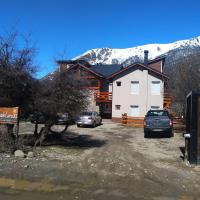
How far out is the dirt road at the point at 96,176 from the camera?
374 inches

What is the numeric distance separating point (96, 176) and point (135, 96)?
33.4 m

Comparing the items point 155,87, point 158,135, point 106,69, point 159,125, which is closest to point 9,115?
point 159,125

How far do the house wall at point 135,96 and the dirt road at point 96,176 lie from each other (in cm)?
2799

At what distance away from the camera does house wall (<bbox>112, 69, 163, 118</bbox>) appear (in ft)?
144

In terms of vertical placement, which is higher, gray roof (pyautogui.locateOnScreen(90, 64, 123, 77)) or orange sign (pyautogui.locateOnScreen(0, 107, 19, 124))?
gray roof (pyautogui.locateOnScreen(90, 64, 123, 77))

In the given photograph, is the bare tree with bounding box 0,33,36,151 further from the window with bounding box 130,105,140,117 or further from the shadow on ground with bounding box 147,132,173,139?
the window with bounding box 130,105,140,117

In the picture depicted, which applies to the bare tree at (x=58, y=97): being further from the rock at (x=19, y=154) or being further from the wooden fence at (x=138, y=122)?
the wooden fence at (x=138, y=122)

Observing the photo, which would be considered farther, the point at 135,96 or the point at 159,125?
the point at 135,96

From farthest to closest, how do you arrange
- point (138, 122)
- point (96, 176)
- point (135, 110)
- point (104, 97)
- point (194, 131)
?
point (104, 97)
point (135, 110)
point (138, 122)
point (194, 131)
point (96, 176)

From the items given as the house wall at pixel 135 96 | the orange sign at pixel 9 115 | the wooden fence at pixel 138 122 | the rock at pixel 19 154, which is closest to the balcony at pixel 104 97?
the house wall at pixel 135 96

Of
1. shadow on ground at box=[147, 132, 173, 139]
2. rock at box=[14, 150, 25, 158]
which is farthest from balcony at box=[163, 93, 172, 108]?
rock at box=[14, 150, 25, 158]

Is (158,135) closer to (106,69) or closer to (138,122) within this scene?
(138,122)

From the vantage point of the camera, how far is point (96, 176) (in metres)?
11.3

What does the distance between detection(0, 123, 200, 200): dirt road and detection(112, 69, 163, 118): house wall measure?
28.0 metres
